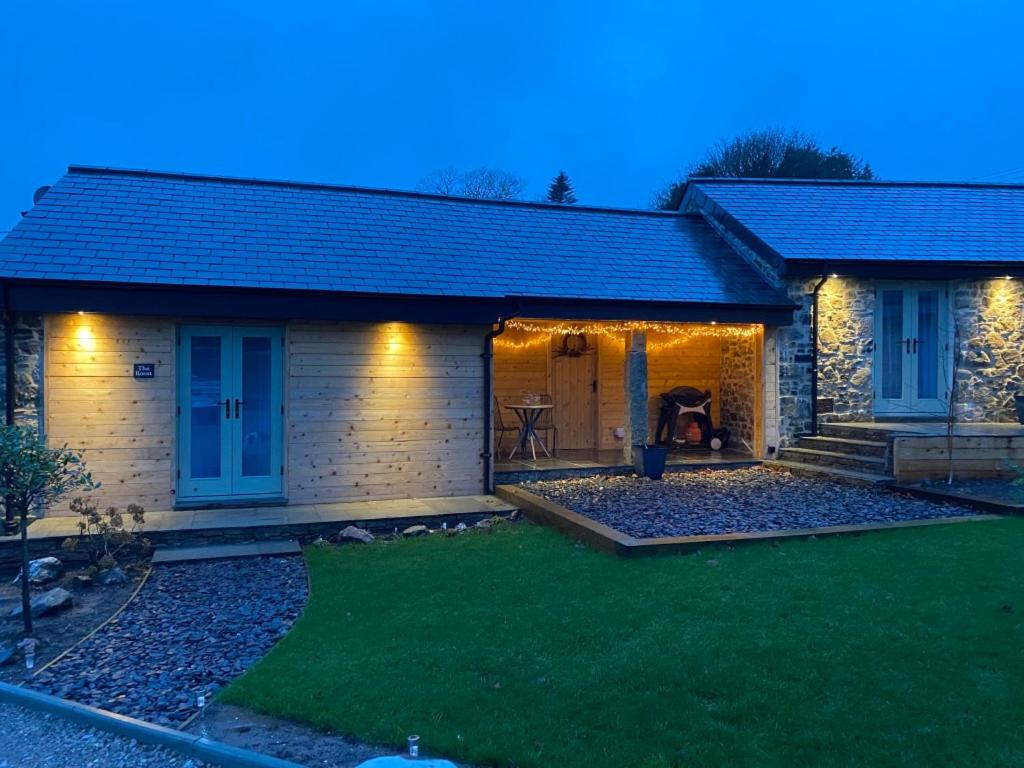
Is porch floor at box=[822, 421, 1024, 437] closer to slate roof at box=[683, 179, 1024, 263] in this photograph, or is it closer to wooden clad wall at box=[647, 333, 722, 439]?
slate roof at box=[683, 179, 1024, 263]

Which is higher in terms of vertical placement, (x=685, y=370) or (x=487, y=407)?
(x=685, y=370)

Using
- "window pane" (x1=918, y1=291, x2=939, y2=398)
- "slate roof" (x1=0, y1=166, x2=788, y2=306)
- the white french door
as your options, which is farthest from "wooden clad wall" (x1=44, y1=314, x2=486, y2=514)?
"window pane" (x1=918, y1=291, x2=939, y2=398)

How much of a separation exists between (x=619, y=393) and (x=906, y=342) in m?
4.75

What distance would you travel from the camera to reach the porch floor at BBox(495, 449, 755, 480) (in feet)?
34.6

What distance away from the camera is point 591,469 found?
34.7 feet

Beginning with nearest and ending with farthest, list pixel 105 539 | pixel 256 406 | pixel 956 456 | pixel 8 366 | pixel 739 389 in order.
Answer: pixel 105 539 < pixel 8 366 < pixel 256 406 < pixel 956 456 < pixel 739 389

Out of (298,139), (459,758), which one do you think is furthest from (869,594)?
(298,139)

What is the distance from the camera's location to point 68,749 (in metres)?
3.43

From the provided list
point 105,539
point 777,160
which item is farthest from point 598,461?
point 777,160

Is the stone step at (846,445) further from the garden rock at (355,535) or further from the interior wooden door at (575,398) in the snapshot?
the garden rock at (355,535)

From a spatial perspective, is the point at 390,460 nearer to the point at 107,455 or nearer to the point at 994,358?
the point at 107,455

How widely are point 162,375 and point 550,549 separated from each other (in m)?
4.78

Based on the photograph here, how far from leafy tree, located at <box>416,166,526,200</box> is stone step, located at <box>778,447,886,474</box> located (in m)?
29.6

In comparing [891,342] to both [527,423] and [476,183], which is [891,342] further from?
[476,183]
